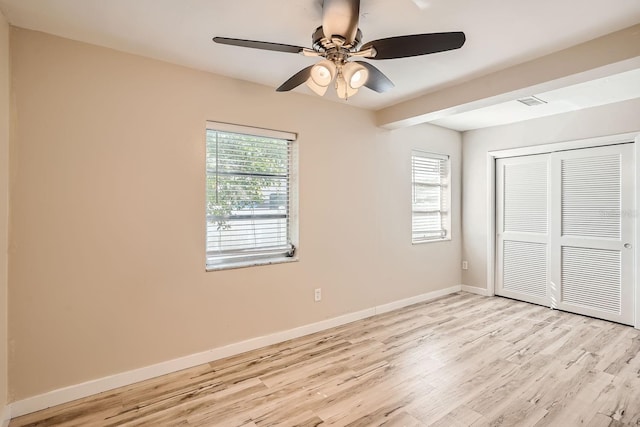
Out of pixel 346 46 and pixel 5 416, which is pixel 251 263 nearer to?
pixel 5 416

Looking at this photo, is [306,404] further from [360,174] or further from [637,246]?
[637,246]

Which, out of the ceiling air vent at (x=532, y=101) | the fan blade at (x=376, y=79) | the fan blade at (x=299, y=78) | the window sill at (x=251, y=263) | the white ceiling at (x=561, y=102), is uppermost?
the white ceiling at (x=561, y=102)

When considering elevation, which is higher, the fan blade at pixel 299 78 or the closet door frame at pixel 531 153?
the fan blade at pixel 299 78

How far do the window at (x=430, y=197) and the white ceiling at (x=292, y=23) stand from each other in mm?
2051

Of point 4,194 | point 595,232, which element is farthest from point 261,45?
point 595,232

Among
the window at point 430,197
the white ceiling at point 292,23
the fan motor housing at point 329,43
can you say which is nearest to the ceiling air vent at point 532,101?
the white ceiling at point 292,23

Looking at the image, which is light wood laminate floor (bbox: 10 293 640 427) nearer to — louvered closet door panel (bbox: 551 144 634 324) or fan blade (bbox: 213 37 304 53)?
louvered closet door panel (bbox: 551 144 634 324)

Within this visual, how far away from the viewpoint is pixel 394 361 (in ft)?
8.96

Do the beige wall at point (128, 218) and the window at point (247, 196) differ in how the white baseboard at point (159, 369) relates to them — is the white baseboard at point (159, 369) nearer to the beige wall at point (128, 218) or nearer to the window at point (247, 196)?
the beige wall at point (128, 218)

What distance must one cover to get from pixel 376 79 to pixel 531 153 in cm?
341

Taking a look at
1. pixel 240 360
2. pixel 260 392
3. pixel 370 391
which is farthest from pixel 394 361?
pixel 240 360

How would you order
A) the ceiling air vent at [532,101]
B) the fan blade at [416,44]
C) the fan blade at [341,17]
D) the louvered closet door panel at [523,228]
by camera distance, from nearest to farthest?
1. the fan blade at [341,17]
2. the fan blade at [416,44]
3. the ceiling air vent at [532,101]
4. the louvered closet door panel at [523,228]

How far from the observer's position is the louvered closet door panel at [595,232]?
3.59m

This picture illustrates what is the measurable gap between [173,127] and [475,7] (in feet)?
7.32
